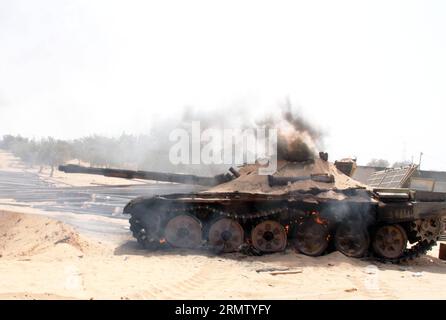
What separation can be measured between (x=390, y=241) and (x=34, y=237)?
887cm

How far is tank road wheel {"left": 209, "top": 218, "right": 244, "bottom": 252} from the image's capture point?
12180 millimetres

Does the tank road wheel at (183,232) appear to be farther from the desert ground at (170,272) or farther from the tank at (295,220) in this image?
the desert ground at (170,272)

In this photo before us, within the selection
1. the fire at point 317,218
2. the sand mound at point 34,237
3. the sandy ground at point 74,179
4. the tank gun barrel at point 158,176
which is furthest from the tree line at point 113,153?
the fire at point 317,218

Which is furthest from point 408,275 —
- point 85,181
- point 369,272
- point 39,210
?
point 85,181

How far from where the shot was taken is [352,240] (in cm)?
1226

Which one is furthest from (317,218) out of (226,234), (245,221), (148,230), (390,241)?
(148,230)

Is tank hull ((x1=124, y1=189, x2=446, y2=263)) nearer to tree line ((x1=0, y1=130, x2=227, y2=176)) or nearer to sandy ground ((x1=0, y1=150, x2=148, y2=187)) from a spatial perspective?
sandy ground ((x1=0, y1=150, x2=148, y2=187))

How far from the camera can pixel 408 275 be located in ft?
34.3

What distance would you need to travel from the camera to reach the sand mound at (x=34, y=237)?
11.1 m

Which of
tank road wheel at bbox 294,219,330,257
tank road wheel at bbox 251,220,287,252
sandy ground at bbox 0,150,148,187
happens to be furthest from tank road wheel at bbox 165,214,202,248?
sandy ground at bbox 0,150,148,187

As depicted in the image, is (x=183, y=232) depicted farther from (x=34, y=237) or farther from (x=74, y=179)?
(x=74, y=179)

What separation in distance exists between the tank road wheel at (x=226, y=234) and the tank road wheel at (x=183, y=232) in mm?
354
